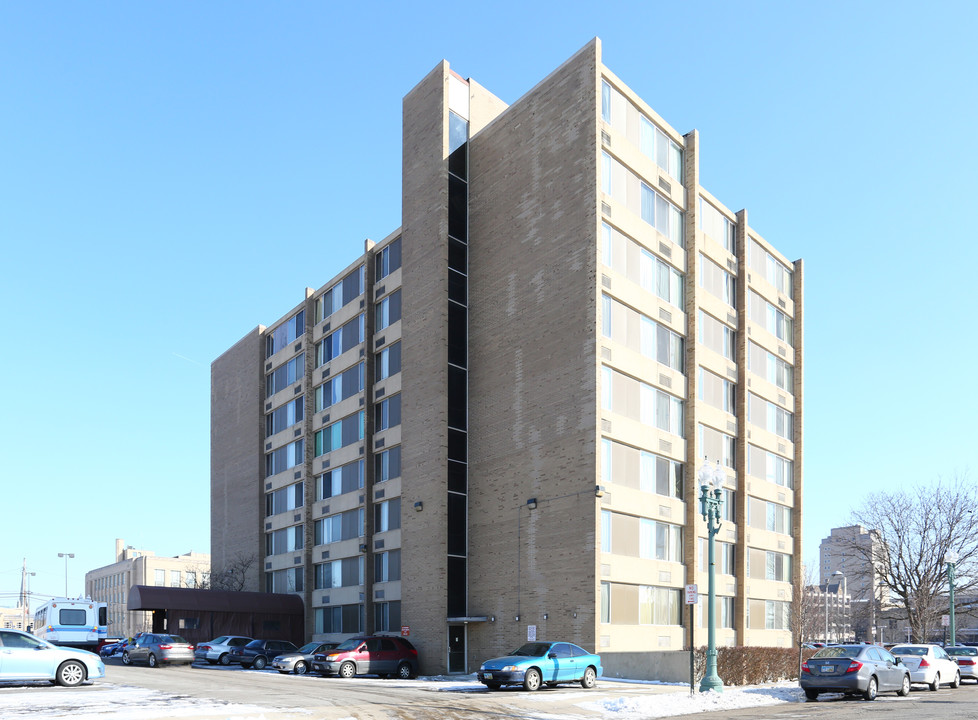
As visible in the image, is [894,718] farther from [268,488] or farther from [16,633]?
[268,488]

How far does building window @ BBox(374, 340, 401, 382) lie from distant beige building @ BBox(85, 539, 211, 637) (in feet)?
286

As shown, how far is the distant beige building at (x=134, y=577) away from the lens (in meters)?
133

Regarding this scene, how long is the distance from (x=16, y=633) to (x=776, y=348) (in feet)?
135

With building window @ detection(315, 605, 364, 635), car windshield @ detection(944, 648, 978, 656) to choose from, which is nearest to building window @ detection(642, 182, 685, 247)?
car windshield @ detection(944, 648, 978, 656)

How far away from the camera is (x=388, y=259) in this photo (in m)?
50.2

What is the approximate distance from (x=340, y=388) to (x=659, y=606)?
23216mm

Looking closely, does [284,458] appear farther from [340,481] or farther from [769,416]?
[769,416]

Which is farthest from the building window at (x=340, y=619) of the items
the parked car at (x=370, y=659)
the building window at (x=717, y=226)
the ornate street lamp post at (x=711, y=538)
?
the ornate street lamp post at (x=711, y=538)

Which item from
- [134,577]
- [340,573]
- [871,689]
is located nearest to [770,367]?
[340,573]

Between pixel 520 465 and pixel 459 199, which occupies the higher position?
pixel 459 199

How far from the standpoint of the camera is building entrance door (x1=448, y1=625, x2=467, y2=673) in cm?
3928

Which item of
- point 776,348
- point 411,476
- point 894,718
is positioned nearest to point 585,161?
point 411,476

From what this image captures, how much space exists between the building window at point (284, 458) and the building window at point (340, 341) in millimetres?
5521

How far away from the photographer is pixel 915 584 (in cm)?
5856
